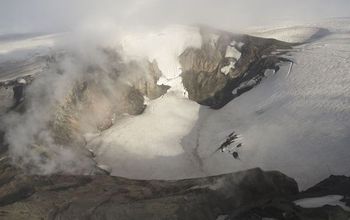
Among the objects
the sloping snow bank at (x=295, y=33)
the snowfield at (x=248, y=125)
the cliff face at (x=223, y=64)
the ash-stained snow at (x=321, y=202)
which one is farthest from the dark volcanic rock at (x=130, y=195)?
the sloping snow bank at (x=295, y=33)

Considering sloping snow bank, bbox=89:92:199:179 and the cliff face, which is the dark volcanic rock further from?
the cliff face

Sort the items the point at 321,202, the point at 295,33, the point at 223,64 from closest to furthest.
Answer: the point at 321,202, the point at 223,64, the point at 295,33

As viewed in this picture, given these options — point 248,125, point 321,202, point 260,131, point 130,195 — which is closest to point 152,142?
point 248,125

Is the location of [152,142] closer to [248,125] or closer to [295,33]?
[248,125]

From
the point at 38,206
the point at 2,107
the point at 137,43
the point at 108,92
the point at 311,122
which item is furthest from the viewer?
the point at 137,43

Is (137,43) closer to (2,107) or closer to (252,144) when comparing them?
(2,107)

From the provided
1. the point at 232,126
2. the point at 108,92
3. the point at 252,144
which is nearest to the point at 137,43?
the point at 108,92
